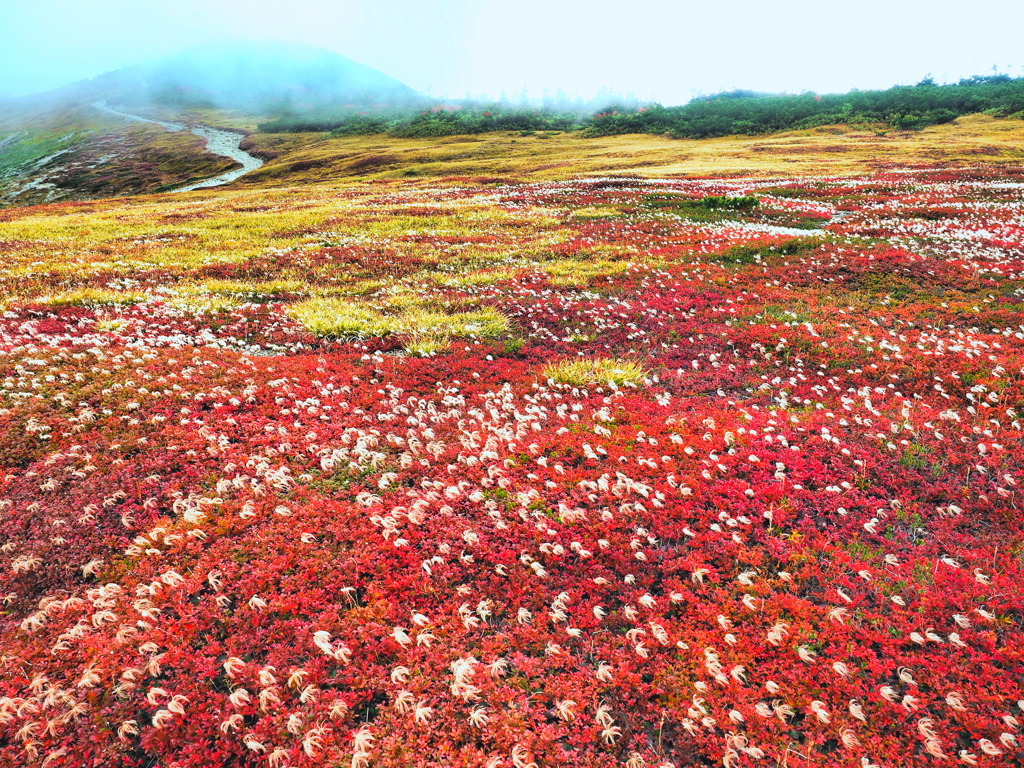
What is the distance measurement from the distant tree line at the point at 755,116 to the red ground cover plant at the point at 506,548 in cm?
14985

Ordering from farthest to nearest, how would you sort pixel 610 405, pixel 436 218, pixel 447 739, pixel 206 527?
pixel 436 218 → pixel 610 405 → pixel 206 527 → pixel 447 739

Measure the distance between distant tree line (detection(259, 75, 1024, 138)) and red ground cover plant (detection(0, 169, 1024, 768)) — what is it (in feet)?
492

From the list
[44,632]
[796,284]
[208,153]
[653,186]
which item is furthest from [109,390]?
[208,153]

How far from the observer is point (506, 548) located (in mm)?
6336

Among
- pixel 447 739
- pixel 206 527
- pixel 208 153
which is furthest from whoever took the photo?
pixel 208 153

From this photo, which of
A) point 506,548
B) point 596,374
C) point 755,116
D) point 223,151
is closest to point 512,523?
point 506,548

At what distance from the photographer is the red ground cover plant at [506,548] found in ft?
14.5

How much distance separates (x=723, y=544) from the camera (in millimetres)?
6500

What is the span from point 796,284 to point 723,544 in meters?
15.7

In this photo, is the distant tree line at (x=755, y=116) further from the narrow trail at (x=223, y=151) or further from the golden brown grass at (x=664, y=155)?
the narrow trail at (x=223, y=151)

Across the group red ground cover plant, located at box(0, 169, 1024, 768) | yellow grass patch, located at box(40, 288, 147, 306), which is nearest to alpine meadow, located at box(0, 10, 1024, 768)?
red ground cover plant, located at box(0, 169, 1024, 768)

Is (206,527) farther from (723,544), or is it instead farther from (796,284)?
(796,284)

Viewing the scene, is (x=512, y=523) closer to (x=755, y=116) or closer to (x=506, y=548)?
(x=506, y=548)

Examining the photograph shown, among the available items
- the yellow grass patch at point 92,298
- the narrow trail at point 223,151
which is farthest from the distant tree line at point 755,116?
the yellow grass patch at point 92,298
